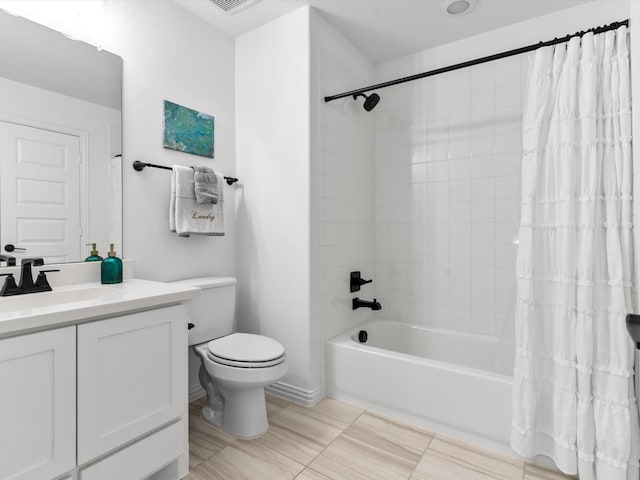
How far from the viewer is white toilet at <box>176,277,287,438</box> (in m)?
1.71

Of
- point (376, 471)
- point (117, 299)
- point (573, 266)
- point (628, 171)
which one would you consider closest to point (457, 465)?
point (376, 471)

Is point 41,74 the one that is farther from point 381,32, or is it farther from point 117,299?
point 381,32

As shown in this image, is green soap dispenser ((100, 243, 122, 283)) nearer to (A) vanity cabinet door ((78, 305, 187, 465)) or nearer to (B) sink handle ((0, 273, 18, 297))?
(B) sink handle ((0, 273, 18, 297))

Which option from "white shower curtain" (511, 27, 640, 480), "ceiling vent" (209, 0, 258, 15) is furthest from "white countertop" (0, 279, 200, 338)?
"ceiling vent" (209, 0, 258, 15)

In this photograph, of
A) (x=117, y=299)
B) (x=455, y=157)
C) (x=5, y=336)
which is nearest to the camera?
(x=5, y=336)

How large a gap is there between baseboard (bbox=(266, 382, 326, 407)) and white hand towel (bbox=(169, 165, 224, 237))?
40.7 inches

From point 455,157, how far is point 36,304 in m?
2.54

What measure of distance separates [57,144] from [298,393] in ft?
5.95

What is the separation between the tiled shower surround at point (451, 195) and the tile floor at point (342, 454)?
961 mm

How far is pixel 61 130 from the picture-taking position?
1.64 meters

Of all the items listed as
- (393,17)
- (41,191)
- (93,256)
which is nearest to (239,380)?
(93,256)

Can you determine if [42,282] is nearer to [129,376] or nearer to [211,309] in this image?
[129,376]

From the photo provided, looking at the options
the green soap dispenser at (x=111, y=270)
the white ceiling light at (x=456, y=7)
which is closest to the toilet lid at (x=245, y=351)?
the green soap dispenser at (x=111, y=270)

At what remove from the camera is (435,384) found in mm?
1845
